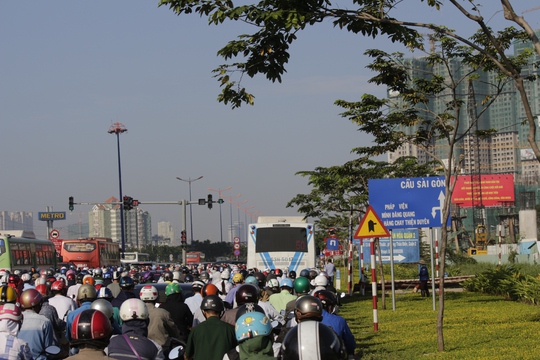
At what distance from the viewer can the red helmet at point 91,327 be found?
6496 millimetres

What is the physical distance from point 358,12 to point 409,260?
32.0m

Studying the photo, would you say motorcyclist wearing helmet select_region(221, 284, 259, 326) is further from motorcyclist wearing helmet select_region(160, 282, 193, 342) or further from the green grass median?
the green grass median

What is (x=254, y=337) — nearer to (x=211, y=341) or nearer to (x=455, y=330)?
(x=211, y=341)

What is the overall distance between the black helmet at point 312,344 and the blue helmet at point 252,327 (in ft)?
1.30

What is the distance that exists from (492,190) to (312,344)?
145 meters

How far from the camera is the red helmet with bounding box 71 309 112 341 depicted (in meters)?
6.50

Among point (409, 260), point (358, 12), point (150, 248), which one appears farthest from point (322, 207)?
point (150, 248)

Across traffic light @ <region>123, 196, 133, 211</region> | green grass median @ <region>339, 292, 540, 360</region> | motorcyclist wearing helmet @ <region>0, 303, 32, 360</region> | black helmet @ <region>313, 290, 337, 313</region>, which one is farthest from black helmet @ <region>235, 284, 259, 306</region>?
traffic light @ <region>123, 196, 133, 211</region>

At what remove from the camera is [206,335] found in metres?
9.20

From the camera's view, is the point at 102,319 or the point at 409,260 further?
the point at 409,260

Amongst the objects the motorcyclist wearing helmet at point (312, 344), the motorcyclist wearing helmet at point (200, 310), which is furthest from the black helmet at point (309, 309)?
the motorcyclist wearing helmet at point (200, 310)

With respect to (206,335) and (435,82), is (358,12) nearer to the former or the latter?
(206,335)

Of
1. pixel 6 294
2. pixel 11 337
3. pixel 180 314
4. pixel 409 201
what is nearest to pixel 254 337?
pixel 11 337

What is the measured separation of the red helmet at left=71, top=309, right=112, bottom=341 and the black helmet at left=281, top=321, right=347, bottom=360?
1.25 metres
